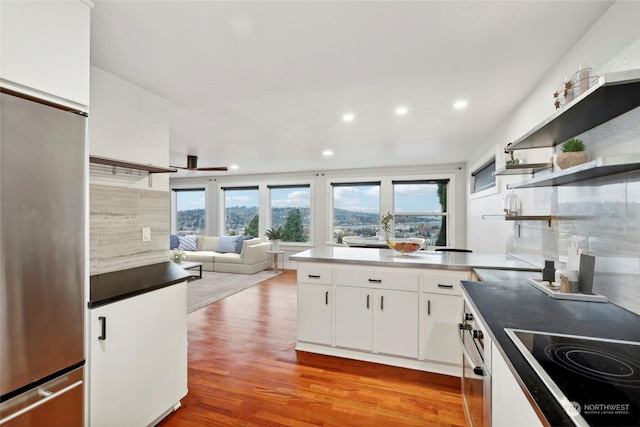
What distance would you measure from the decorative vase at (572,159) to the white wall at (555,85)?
0.09m

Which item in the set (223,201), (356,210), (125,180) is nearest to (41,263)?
(125,180)

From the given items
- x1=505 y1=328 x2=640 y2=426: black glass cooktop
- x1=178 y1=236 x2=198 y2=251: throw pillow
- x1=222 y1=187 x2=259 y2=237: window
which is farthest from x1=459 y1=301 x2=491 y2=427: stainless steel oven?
x1=178 y1=236 x2=198 y2=251: throw pillow

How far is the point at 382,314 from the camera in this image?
2.59 meters

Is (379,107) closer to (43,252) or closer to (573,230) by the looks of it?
(573,230)

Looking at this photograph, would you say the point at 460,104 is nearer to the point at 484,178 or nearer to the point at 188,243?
the point at 484,178

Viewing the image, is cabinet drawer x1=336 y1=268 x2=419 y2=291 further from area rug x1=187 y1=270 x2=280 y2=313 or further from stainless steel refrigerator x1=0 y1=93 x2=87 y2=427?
area rug x1=187 y1=270 x2=280 y2=313

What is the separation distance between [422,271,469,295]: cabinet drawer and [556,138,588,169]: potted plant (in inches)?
42.9

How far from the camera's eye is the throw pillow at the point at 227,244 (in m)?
7.04

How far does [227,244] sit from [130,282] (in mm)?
5429

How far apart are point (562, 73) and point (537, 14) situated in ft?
2.13

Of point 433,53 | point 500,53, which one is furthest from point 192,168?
point 500,53

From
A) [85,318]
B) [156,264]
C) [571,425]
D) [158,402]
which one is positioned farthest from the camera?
[156,264]

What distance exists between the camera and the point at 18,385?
1.09 meters

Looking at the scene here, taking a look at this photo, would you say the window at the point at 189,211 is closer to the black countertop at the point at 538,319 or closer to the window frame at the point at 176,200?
the window frame at the point at 176,200
